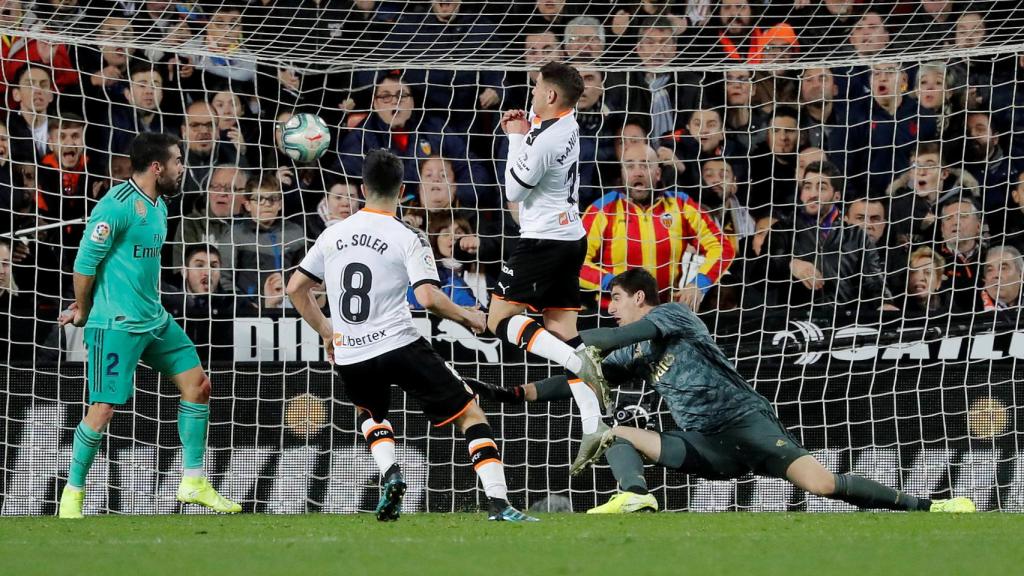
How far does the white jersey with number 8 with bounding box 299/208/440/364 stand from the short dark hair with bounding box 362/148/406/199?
101 mm

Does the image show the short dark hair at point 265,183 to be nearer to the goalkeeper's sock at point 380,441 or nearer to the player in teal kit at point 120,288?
the player in teal kit at point 120,288

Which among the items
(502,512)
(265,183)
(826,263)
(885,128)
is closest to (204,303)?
(265,183)

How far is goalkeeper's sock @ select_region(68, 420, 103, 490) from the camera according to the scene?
7004 mm

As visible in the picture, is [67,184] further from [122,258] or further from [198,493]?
[198,493]

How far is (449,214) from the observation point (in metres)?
9.71

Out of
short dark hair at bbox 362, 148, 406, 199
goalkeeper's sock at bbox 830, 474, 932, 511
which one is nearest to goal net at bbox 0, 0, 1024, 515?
goalkeeper's sock at bbox 830, 474, 932, 511

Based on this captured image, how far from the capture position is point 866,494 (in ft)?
23.2

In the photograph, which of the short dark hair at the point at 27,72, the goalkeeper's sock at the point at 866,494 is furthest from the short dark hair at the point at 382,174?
the short dark hair at the point at 27,72

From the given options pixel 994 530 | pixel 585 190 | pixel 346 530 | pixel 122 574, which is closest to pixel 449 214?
pixel 585 190

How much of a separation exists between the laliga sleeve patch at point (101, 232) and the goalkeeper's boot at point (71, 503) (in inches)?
50.6

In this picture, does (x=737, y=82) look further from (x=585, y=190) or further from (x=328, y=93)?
(x=328, y=93)

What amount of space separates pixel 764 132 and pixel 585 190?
139cm

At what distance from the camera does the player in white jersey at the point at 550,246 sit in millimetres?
6914

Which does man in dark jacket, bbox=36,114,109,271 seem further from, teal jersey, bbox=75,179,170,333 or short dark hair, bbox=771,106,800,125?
short dark hair, bbox=771,106,800,125
